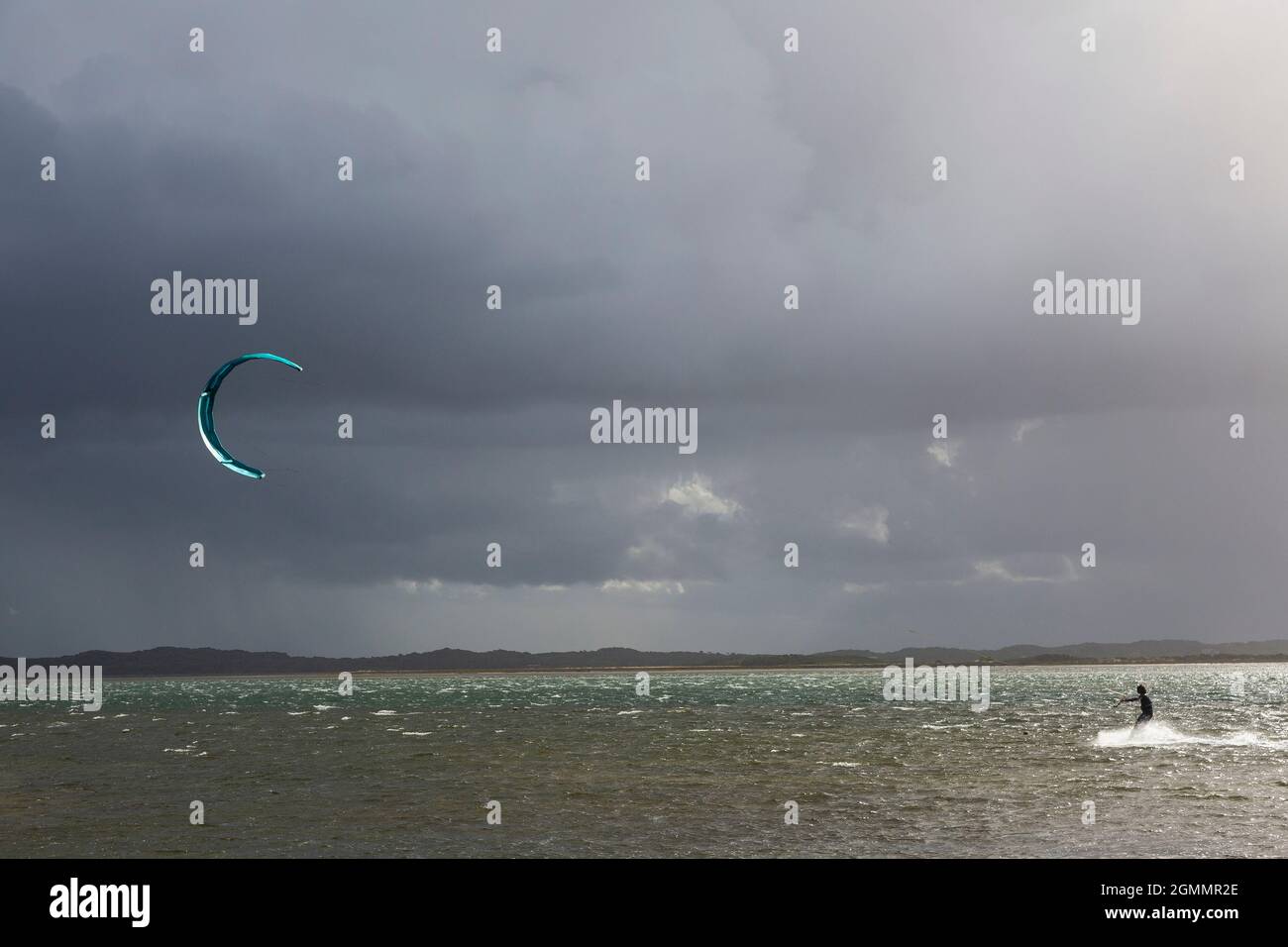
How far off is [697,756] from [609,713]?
57.7 meters

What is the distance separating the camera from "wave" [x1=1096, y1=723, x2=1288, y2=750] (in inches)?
2446

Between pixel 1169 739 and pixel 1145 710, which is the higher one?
pixel 1145 710

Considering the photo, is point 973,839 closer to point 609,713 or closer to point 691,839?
point 691,839

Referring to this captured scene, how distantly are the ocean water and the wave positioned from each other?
0.30 m

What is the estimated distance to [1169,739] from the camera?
64.9 m

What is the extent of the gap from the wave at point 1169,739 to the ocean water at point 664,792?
295 mm

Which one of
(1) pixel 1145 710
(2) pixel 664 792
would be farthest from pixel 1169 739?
(2) pixel 664 792

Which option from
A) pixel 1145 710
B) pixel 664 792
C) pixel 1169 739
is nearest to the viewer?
pixel 664 792

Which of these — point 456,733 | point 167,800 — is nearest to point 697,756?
point 167,800

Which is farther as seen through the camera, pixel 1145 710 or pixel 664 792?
pixel 1145 710

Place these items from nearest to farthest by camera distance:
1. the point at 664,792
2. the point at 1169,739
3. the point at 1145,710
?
the point at 664,792 → the point at 1145,710 → the point at 1169,739

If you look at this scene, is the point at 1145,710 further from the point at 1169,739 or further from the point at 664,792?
the point at 664,792

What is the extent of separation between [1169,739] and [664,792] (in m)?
37.8
